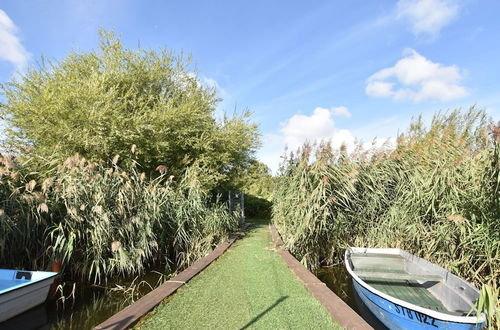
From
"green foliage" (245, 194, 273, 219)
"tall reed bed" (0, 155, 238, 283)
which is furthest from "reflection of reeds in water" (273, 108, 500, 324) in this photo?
"green foliage" (245, 194, 273, 219)

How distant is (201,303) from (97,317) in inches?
66.7

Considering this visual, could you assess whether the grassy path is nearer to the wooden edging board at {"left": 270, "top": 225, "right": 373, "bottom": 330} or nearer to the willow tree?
the wooden edging board at {"left": 270, "top": 225, "right": 373, "bottom": 330}

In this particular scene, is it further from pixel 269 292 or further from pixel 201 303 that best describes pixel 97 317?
pixel 269 292

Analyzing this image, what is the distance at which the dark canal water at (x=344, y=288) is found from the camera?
4375mm

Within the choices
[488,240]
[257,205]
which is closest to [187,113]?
[488,240]

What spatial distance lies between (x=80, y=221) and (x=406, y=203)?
249 inches

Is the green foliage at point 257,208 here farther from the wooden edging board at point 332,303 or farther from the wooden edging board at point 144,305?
the wooden edging board at point 332,303

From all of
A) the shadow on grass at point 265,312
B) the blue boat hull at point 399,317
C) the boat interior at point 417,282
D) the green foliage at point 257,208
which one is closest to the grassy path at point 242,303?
the shadow on grass at point 265,312

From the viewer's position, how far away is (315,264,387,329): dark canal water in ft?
14.4

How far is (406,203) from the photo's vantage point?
5.52 metres

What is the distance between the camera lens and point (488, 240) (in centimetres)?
392

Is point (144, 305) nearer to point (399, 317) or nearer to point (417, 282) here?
point (399, 317)

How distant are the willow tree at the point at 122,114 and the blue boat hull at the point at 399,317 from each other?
546 cm

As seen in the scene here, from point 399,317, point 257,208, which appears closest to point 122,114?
point 399,317
